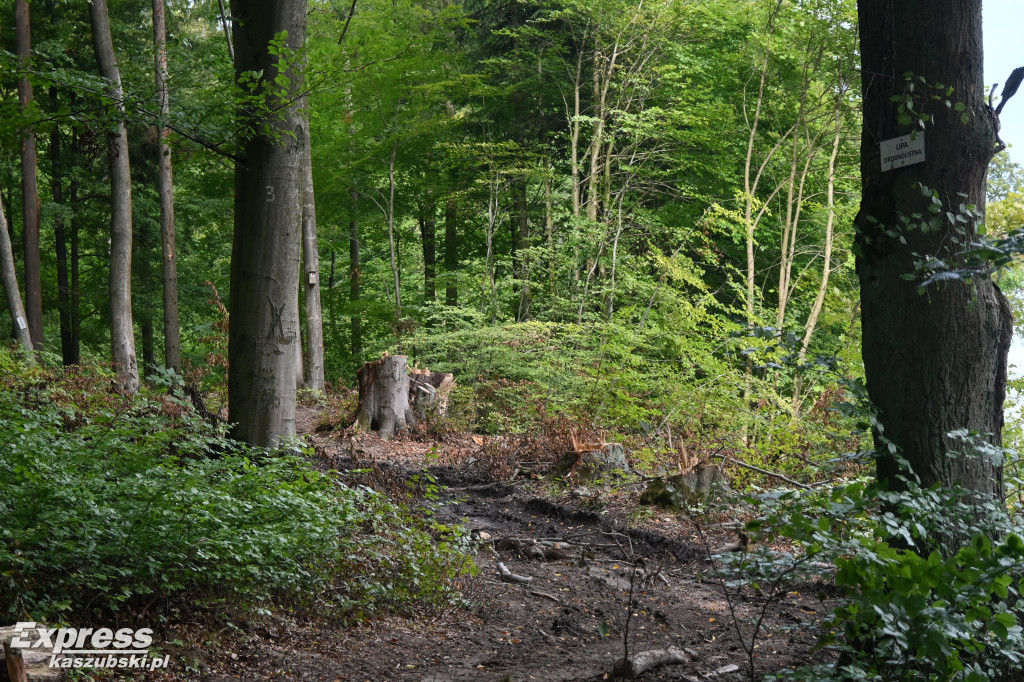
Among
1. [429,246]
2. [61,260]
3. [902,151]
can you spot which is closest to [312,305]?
[429,246]

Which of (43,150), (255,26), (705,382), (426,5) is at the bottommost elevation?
(705,382)

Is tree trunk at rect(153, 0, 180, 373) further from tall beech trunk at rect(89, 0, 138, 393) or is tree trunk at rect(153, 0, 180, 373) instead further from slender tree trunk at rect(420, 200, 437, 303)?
slender tree trunk at rect(420, 200, 437, 303)

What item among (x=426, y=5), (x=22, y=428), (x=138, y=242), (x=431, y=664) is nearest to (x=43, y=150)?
(x=138, y=242)

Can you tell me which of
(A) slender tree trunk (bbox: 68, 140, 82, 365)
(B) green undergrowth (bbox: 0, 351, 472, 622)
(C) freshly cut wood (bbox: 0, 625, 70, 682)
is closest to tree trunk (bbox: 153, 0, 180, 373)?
(A) slender tree trunk (bbox: 68, 140, 82, 365)

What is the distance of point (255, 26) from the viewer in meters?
5.57

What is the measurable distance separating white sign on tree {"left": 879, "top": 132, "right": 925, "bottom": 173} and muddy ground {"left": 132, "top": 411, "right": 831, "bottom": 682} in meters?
1.89

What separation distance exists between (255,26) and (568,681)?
187 inches

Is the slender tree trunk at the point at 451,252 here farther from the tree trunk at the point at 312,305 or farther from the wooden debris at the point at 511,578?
the wooden debris at the point at 511,578

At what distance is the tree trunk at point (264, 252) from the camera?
18.1ft

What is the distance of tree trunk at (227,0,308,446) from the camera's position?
18.1 feet

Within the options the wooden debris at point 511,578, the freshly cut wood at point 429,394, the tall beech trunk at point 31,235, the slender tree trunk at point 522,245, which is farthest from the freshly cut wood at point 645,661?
the tall beech trunk at point 31,235

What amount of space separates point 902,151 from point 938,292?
25.4 inches

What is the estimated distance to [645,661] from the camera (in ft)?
13.0

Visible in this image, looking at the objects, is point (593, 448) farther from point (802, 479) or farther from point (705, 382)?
point (802, 479)
